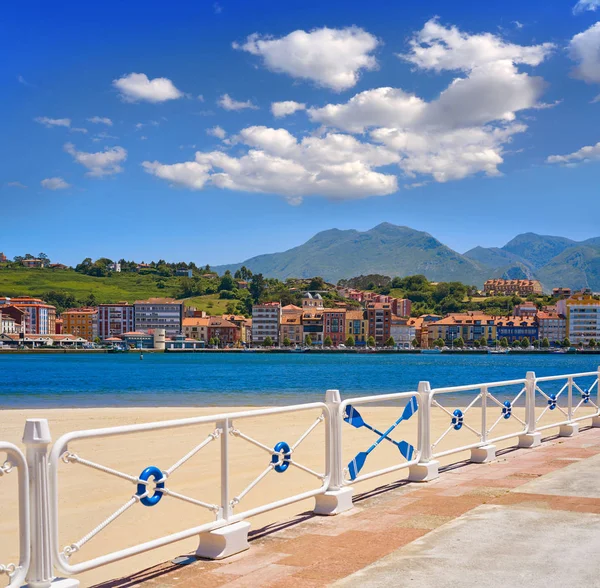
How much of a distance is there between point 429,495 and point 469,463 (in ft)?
9.02

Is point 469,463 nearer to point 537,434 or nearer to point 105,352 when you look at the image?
point 537,434

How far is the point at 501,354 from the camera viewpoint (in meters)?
184

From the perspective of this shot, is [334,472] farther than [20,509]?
Result: Yes

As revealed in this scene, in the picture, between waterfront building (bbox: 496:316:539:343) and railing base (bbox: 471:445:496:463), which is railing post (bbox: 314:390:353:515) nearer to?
railing base (bbox: 471:445:496:463)

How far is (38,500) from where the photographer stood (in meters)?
4.49

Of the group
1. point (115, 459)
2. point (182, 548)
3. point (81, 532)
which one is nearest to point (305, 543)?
point (182, 548)

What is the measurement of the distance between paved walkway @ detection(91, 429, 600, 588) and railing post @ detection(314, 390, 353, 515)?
0.14m

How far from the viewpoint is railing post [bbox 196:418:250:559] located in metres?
5.92

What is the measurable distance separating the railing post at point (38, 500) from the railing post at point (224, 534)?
5.31 ft

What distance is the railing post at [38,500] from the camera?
4496mm

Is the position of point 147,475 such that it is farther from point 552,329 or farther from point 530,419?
point 552,329

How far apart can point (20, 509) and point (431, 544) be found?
127 inches

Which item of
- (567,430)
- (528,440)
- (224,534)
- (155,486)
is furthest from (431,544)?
(567,430)

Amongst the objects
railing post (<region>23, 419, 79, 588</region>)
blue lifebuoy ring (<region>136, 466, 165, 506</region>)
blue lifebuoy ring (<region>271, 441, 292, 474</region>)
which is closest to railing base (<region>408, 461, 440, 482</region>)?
blue lifebuoy ring (<region>271, 441, 292, 474</region>)
